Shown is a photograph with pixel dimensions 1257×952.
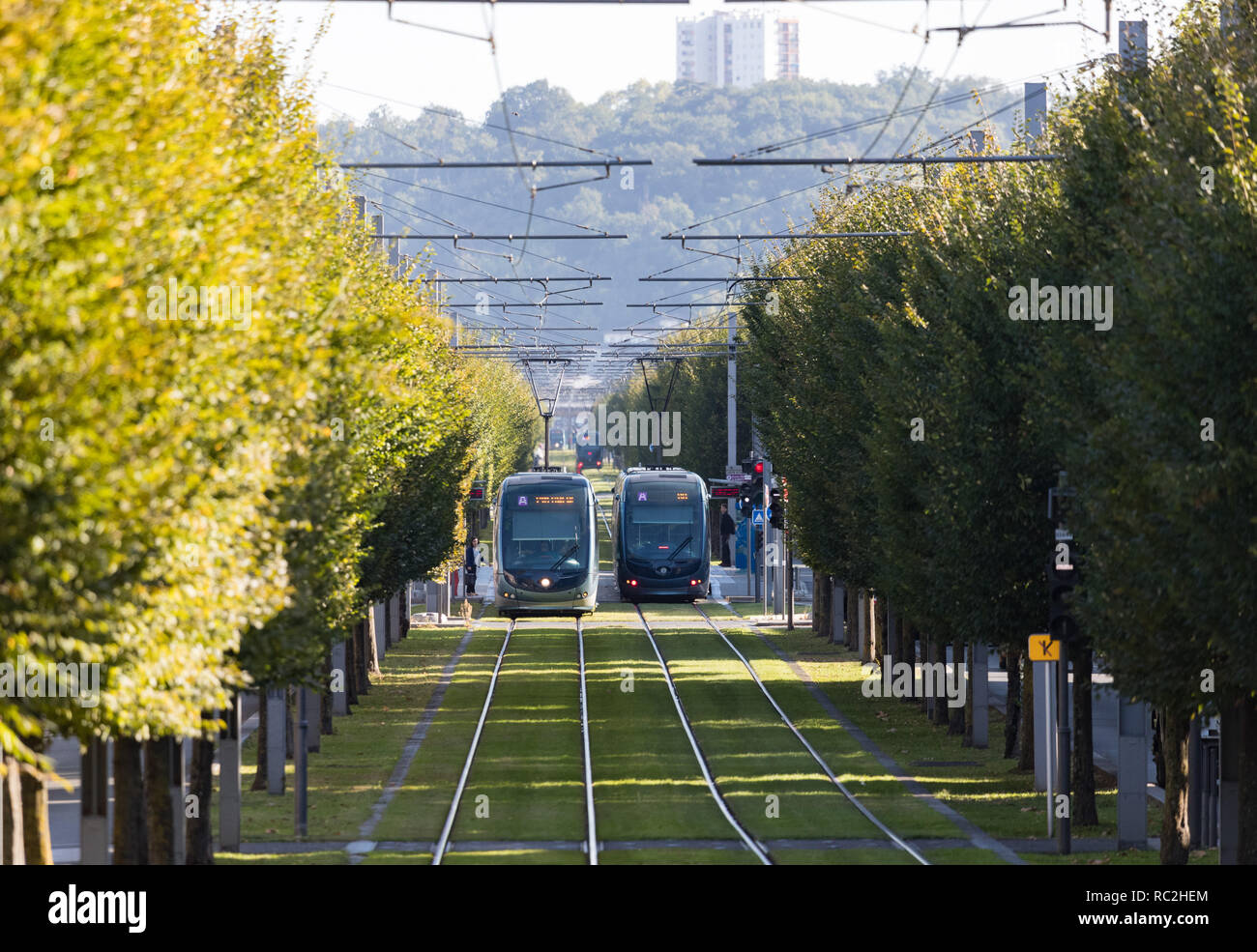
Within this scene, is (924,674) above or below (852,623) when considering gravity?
above

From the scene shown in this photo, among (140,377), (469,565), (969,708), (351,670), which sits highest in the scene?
(140,377)

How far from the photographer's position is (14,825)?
16.7 metres

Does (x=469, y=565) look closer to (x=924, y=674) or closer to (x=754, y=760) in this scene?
(x=924, y=674)

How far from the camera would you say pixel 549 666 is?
43.7m

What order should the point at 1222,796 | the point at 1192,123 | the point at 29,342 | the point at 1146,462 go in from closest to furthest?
the point at 29,342, the point at 1146,462, the point at 1192,123, the point at 1222,796

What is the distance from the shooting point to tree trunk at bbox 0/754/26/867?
52.8 feet

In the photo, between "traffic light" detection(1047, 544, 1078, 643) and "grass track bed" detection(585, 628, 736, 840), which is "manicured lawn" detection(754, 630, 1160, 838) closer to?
"traffic light" detection(1047, 544, 1078, 643)

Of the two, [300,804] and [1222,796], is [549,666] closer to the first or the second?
A: [300,804]

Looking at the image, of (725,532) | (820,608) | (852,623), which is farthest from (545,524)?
(725,532)

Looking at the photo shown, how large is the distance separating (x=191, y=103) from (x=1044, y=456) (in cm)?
1344

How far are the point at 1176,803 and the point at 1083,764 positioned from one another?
438 cm

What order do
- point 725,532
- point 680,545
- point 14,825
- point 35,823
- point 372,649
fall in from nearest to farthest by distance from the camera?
point 35,823 < point 14,825 < point 372,649 < point 680,545 < point 725,532

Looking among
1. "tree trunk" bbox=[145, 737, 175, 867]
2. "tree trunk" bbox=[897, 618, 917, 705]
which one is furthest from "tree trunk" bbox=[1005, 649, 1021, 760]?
"tree trunk" bbox=[145, 737, 175, 867]
